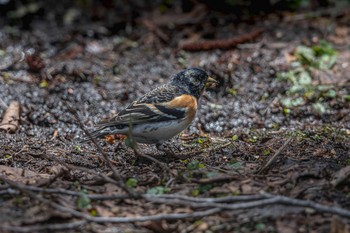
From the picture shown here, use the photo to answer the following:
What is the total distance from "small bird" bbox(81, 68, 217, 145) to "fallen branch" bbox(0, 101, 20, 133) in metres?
1.05

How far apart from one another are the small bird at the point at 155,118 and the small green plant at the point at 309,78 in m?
1.58

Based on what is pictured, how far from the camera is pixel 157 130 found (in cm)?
515

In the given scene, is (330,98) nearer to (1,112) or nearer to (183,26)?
(183,26)

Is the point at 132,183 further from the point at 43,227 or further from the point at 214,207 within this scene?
the point at 43,227

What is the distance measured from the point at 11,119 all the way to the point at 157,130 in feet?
5.79

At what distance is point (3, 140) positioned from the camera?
18.3 feet

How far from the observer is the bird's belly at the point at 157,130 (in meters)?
5.15

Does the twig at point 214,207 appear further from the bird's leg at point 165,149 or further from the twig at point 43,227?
the bird's leg at point 165,149

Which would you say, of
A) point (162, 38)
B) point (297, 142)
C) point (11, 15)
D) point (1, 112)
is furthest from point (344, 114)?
point (11, 15)

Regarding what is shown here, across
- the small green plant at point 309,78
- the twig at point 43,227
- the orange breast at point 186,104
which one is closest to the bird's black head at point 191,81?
the orange breast at point 186,104

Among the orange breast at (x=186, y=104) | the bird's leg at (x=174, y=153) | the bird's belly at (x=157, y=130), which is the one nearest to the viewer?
the bird's leg at (x=174, y=153)

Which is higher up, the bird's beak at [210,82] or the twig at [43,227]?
the twig at [43,227]

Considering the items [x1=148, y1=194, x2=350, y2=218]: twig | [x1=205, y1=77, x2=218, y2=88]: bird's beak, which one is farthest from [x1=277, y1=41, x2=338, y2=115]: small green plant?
[x1=148, y1=194, x2=350, y2=218]: twig

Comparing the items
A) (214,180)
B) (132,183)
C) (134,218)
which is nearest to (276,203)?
(214,180)
